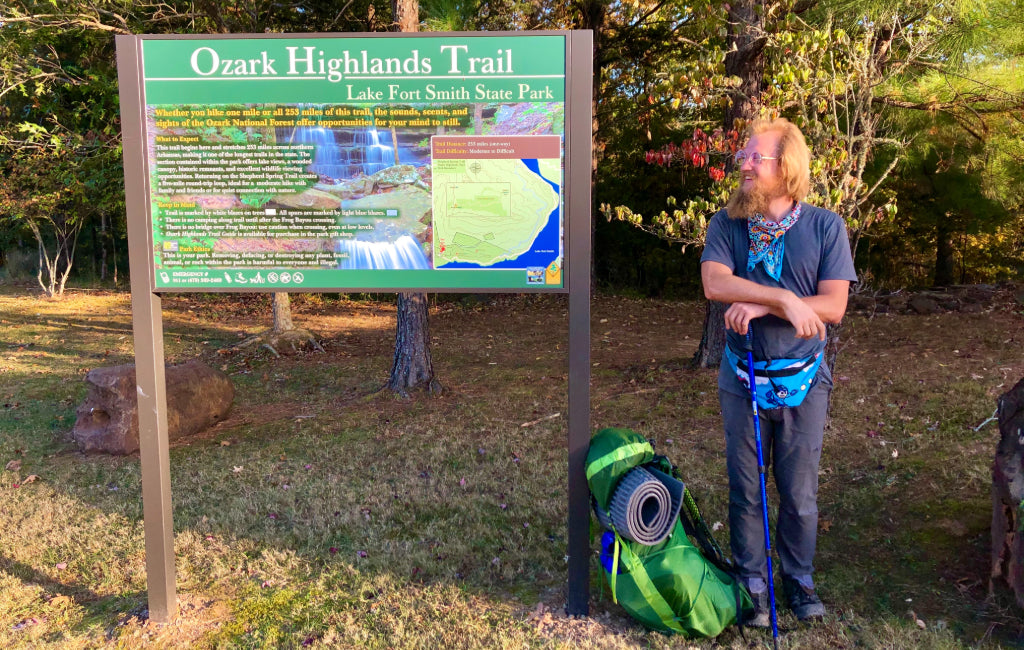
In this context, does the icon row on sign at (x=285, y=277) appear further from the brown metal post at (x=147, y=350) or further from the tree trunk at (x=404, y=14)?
the tree trunk at (x=404, y=14)

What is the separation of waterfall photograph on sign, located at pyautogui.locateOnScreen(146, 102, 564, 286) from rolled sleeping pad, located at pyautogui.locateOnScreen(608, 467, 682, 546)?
2.79ft

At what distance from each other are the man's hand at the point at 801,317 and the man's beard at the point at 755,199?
38cm

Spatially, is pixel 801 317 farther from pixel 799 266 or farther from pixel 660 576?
pixel 660 576

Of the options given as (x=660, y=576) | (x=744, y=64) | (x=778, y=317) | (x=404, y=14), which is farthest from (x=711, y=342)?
Result: (x=660, y=576)

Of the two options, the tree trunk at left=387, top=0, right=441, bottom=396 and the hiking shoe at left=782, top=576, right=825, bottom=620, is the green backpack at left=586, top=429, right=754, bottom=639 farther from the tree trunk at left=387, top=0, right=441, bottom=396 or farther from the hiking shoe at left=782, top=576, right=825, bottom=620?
the tree trunk at left=387, top=0, right=441, bottom=396

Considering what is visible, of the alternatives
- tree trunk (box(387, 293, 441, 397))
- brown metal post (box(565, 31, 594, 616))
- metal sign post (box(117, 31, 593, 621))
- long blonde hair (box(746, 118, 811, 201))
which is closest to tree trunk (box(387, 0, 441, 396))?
tree trunk (box(387, 293, 441, 397))

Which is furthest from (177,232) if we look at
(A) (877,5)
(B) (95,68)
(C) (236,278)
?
(B) (95,68)

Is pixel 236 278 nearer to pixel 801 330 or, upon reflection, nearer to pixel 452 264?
pixel 452 264

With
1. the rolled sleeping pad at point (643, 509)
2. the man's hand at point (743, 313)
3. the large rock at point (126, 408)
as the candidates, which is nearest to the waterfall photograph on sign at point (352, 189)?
the man's hand at point (743, 313)

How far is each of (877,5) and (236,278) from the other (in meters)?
4.28

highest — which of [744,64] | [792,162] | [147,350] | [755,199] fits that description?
[744,64]

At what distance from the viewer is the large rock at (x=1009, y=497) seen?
2.93 meters

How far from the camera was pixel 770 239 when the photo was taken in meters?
2.83

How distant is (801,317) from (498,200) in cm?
124
